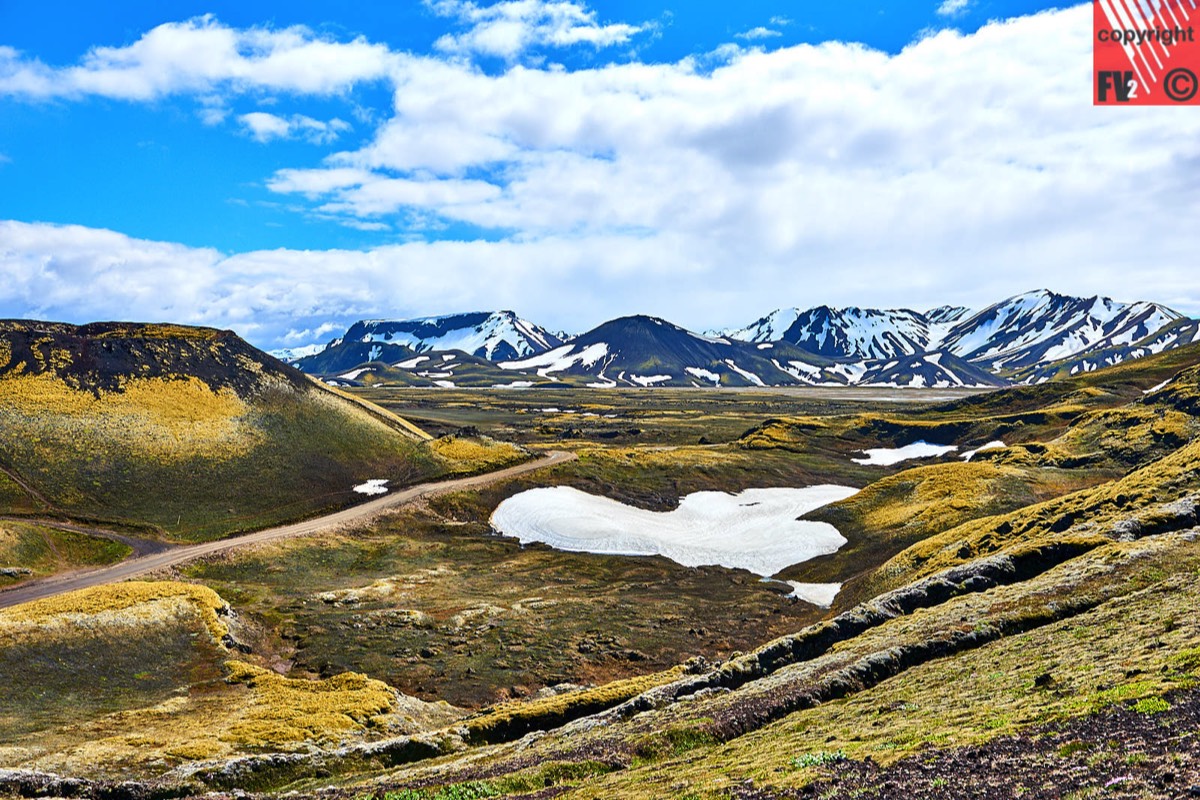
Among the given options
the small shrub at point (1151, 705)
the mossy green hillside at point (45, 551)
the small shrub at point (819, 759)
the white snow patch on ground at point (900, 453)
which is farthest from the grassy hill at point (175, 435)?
the white snow patch on ground at point (900, 453)

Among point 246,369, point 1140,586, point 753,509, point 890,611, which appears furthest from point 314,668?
point 246,369

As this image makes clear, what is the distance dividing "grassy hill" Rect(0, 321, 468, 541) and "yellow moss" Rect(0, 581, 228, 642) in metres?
27.1

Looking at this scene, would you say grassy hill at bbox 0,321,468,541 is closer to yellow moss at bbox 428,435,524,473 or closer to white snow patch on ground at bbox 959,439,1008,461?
yellow moss at bbox 428,435,524,473

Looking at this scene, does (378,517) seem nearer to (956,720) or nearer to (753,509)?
(753,509)

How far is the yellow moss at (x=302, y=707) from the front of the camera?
3772cm

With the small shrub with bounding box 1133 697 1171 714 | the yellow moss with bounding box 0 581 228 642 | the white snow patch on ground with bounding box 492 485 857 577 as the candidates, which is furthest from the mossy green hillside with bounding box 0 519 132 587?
the small shrub with bounding box 1133 697 1171 714

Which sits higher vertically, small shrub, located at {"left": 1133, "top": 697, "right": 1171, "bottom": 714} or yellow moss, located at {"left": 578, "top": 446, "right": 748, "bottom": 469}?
yellow moss, located at {"left": 578, "top": 446, "right": 748, "bottom": 469}

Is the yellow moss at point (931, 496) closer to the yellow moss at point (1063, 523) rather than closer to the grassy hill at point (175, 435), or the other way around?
the yellow moss at point (1063, 523)

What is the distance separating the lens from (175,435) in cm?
11212

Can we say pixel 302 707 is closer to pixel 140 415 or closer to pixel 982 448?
pixel 140 415

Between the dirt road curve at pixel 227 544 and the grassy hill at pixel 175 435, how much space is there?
4487mm

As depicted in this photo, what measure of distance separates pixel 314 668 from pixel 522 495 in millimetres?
61587

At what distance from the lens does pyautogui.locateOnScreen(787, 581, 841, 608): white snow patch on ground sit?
238 feet

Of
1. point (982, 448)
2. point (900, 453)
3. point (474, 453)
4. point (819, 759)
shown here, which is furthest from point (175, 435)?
point (982, 448)
